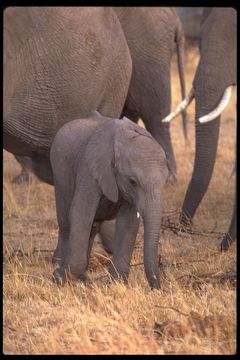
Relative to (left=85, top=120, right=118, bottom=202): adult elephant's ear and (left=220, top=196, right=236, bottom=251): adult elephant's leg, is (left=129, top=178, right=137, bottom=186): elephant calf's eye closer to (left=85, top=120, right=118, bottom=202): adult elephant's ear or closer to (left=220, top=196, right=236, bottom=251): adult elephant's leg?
(left=85, top=120, right=118, bottom=202): adult elephant's ear

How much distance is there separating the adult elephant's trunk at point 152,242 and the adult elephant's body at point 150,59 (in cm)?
292

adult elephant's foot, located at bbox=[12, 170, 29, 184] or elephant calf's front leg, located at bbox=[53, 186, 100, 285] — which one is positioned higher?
elephant calf's front leg, located at bbox=[53, 186, 100, 285]

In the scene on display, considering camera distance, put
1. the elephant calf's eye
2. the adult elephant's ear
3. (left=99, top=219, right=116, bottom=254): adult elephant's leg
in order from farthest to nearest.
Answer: (left=99, top=219, right=116, bottom=254): adult elephant's leg
the adult elephant's ear
the elephant calf's eye

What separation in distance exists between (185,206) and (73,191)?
1.46 metres

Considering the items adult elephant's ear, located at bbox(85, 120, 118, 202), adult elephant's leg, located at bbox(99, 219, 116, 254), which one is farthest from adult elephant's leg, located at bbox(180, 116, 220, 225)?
adult elephant's ear, located at bbox(85, 120, 118, 202)

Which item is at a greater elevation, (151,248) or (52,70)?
(52,70)

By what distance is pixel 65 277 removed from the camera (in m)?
5.32

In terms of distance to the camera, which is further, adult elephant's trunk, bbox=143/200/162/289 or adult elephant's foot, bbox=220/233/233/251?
adult elephant's foot, bbox=220/233/233/251

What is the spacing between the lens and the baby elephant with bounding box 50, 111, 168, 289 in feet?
16.4

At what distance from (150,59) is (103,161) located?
9.04ft

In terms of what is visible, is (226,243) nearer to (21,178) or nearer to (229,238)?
(229,238)

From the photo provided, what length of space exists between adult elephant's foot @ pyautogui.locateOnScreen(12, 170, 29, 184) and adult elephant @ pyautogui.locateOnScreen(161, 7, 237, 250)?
107 inches

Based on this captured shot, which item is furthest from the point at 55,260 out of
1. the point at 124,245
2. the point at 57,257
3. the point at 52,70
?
the point at 52,70

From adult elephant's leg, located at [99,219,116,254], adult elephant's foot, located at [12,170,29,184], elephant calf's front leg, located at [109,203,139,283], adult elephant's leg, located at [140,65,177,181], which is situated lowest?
adult elephant's foot, located at [12,170,29,184]
